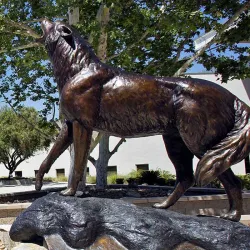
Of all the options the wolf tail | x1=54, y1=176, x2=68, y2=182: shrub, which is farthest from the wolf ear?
x1=54, y1=176, x2=68, y2=182: shrub

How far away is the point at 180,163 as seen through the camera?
3570 millimetres

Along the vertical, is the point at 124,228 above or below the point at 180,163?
below

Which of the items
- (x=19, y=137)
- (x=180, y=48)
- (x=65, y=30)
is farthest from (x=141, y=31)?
(x=19, y=137)

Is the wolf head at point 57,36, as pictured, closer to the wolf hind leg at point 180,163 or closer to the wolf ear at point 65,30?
the wolf ear at point 65,30

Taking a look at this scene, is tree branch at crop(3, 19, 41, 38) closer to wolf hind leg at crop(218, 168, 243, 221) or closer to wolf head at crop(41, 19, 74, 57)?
wolf head at crop(41, 19, 74, 57)

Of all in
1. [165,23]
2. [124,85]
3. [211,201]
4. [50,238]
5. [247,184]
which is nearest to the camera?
[50,238]

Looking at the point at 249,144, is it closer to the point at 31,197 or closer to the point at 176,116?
the point at 176,116

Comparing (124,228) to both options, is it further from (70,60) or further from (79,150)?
(70,60)

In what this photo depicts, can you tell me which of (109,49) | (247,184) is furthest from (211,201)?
(247,184)

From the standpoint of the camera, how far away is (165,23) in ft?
30.4

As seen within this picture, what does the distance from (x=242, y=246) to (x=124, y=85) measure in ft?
5.07

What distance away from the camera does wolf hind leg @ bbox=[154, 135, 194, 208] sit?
351 cm

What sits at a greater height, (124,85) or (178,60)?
Result: (178,60)

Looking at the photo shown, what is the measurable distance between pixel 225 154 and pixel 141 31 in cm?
794
